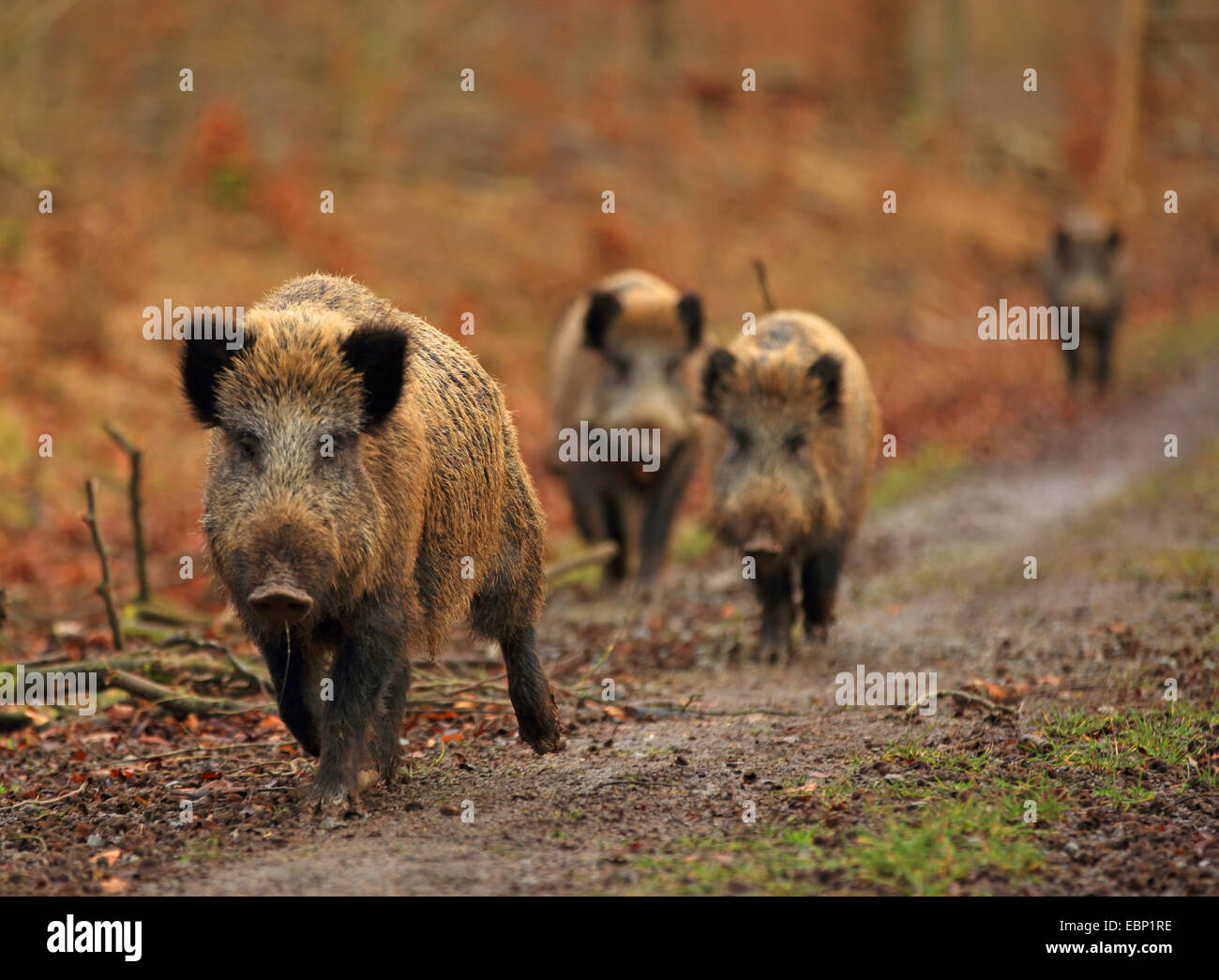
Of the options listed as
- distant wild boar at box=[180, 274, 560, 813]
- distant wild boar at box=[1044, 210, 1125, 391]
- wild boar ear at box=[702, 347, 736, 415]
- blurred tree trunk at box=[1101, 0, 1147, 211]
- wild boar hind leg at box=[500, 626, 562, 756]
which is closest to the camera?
distant wild boar at box=[180, 274, 560, 813]

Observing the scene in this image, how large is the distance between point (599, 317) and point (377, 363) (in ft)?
20.9

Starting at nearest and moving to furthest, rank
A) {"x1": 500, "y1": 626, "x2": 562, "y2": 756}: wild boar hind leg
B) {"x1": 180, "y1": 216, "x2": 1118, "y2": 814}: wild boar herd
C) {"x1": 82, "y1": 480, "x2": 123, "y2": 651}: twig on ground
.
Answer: {"x1": 180, "y1": 216, "x2": 1118, "y2": 814}: wild boar herd → {"x1": 500, "y1": 626, "x2": 562, "y2": 756}: wild boar hind leg → {"x1": 82, "y1": 480, "x2": 123, "y2": 651}: twig on ground

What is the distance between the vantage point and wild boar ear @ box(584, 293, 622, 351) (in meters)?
11.5

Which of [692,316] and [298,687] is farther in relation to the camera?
[692,316]

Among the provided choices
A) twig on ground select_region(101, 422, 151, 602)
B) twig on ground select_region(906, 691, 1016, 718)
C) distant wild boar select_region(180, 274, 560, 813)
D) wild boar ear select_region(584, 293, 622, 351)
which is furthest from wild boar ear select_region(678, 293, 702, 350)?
distant wild boar select_region(180, 274, 560, 813)

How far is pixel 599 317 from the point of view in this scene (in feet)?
38.0

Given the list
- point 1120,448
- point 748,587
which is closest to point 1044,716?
point 748,587

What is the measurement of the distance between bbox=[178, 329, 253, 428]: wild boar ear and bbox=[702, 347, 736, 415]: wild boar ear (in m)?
4.13

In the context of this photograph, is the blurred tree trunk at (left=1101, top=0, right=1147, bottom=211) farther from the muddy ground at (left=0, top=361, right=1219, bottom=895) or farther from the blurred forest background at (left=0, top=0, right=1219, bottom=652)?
the muddy ground at (left=0, top=361, right=1219, bottom=895)

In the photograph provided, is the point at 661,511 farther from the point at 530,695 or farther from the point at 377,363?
the point at 377,363

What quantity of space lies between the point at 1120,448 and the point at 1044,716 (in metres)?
10.9

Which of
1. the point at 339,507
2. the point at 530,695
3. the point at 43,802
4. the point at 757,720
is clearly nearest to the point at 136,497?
the point at 43,802

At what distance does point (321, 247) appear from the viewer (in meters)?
19.3

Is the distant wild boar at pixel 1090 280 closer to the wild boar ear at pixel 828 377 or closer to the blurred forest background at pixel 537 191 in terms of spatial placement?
the blurred forest background at pixel 537 191
